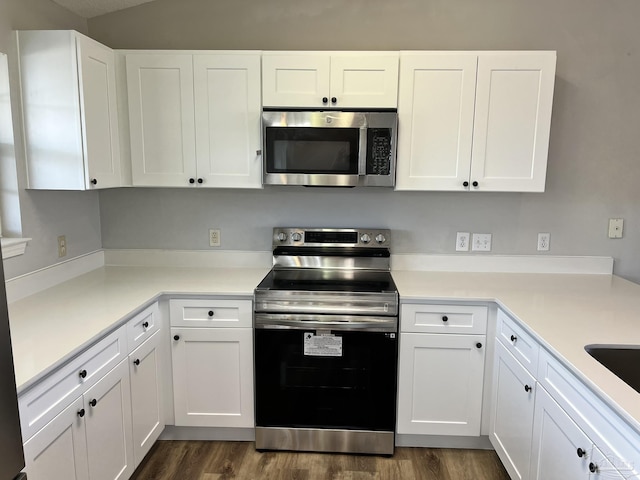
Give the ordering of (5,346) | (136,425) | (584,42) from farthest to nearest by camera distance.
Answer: (584,42) → (136,425) → (5,346)

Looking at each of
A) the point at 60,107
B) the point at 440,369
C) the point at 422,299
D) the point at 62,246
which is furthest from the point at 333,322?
the point at 60,107

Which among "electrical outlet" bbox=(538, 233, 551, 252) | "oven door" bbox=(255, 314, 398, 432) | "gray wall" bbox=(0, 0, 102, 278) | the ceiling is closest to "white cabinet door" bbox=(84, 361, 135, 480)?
"oven door" bbox=(255, 314, 398, 432)

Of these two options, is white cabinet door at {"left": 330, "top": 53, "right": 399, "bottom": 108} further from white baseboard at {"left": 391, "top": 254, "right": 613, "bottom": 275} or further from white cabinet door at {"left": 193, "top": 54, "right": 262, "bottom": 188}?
white baseboard at {"left": 391, "top": 254, "right": 613, "bottom": 275}

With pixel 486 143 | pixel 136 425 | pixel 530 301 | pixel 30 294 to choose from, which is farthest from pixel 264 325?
pixel 486 143

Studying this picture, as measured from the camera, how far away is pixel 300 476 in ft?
7.37

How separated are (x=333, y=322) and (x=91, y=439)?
113cm

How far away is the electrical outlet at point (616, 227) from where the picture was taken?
8.89 feet

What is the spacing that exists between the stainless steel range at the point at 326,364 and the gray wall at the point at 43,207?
1.11 m

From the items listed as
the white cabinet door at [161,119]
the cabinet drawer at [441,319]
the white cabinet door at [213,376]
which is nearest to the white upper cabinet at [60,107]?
the white cabinet door at [161,119]

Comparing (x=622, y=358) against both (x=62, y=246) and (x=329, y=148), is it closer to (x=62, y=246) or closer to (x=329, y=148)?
(x=329, y=148)

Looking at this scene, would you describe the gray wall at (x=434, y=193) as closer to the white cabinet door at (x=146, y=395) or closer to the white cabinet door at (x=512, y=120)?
the white cabinet door at (x=512, y=120)

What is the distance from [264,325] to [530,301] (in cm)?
129

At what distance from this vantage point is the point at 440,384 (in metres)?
2.35

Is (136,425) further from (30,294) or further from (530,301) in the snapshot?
(530,301)
